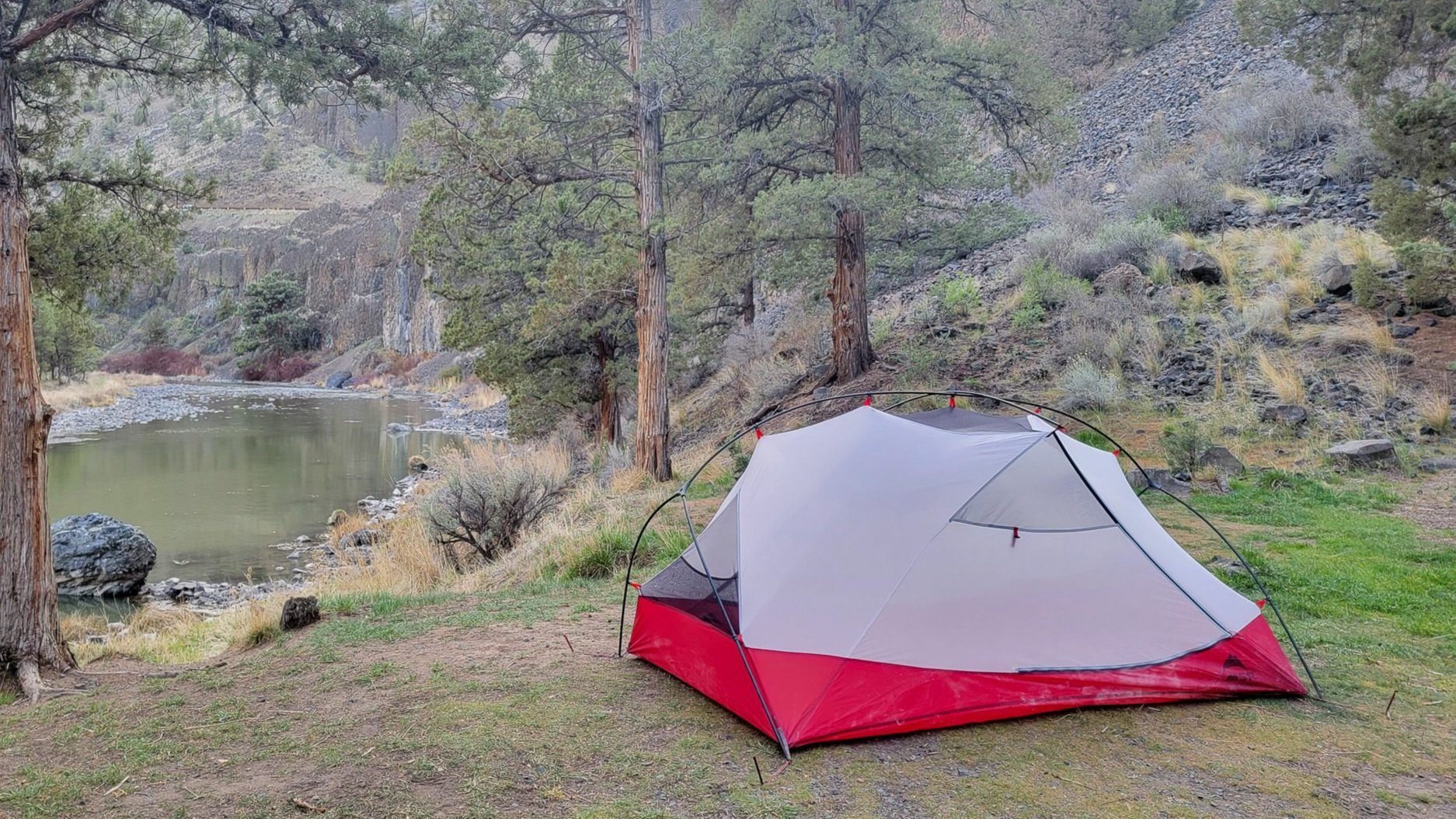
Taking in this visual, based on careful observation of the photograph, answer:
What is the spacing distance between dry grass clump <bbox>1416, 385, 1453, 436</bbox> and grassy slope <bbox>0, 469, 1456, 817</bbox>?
16.2 feet

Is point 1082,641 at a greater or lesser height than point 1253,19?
lesser

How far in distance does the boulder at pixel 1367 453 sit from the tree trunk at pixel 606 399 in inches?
438

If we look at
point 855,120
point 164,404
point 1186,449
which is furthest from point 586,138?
point 164,404

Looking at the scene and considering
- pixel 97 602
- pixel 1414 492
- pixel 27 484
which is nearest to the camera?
pixel 27 484

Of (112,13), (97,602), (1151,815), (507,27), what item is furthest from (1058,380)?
(97,602)

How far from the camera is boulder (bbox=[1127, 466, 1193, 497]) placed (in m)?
8.80

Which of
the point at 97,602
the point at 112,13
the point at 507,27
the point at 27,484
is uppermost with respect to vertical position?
the point at 507,27

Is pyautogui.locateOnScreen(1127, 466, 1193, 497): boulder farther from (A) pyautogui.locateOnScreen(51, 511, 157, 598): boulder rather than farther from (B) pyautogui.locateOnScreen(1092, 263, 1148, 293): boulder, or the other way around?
(A) pyautogui.locateOnScreen(51, 511, 157, 598): boulder

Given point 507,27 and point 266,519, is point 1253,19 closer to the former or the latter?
point 507,27

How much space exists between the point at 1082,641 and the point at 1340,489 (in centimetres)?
574

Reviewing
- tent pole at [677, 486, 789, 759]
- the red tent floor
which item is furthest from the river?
the red tent floor

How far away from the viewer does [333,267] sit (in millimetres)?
61438

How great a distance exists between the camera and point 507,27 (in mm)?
10984

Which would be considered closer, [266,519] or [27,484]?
[27,484]
